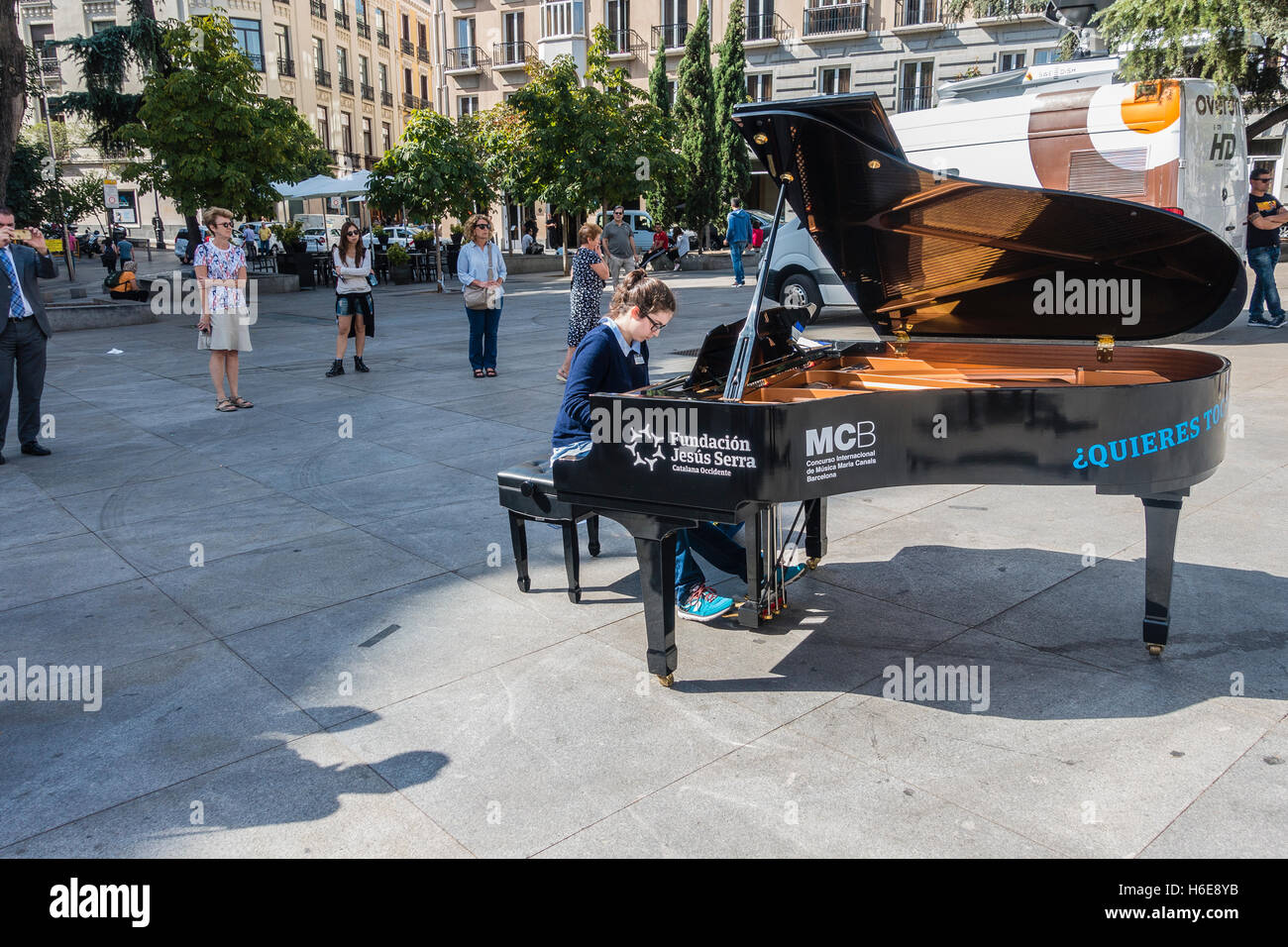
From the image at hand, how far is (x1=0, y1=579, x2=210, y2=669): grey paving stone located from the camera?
14.9 ft

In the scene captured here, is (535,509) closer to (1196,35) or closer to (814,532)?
(814,532)

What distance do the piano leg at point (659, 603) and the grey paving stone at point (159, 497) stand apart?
395 cm

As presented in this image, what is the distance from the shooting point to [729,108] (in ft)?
122

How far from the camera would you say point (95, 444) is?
8.61 metres

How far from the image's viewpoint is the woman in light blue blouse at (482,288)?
1107cm

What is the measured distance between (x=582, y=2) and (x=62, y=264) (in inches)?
1018

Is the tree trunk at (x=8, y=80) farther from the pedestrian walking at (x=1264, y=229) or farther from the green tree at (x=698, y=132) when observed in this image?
the green tree at (x=698, y=132)

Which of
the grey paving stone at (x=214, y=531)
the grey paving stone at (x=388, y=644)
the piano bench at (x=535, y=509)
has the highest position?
the piano bench at (x=535, y=509)

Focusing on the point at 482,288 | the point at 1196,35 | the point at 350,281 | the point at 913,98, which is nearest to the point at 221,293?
the point at 350,281

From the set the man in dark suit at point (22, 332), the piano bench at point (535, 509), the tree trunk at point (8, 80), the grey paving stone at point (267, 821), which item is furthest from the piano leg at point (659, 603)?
the tree trunk at point (8, 80)

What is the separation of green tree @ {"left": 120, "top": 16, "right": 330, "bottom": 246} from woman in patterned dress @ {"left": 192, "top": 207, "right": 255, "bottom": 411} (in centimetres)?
905

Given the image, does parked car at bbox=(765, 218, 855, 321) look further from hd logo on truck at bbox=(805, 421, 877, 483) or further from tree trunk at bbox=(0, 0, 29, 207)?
hd logo on truck at bbox=(805, 421, 877, 483)

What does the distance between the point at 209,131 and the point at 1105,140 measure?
580 inches

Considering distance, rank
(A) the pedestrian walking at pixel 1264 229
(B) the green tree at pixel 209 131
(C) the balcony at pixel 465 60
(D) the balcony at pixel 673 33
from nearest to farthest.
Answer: (A) the pedestrian walking at pixel 1264 229, (B) the green tree at pixel 209 131, (D) the balcony at pixel 673 33, (C) the balcony at pixel 465 60
